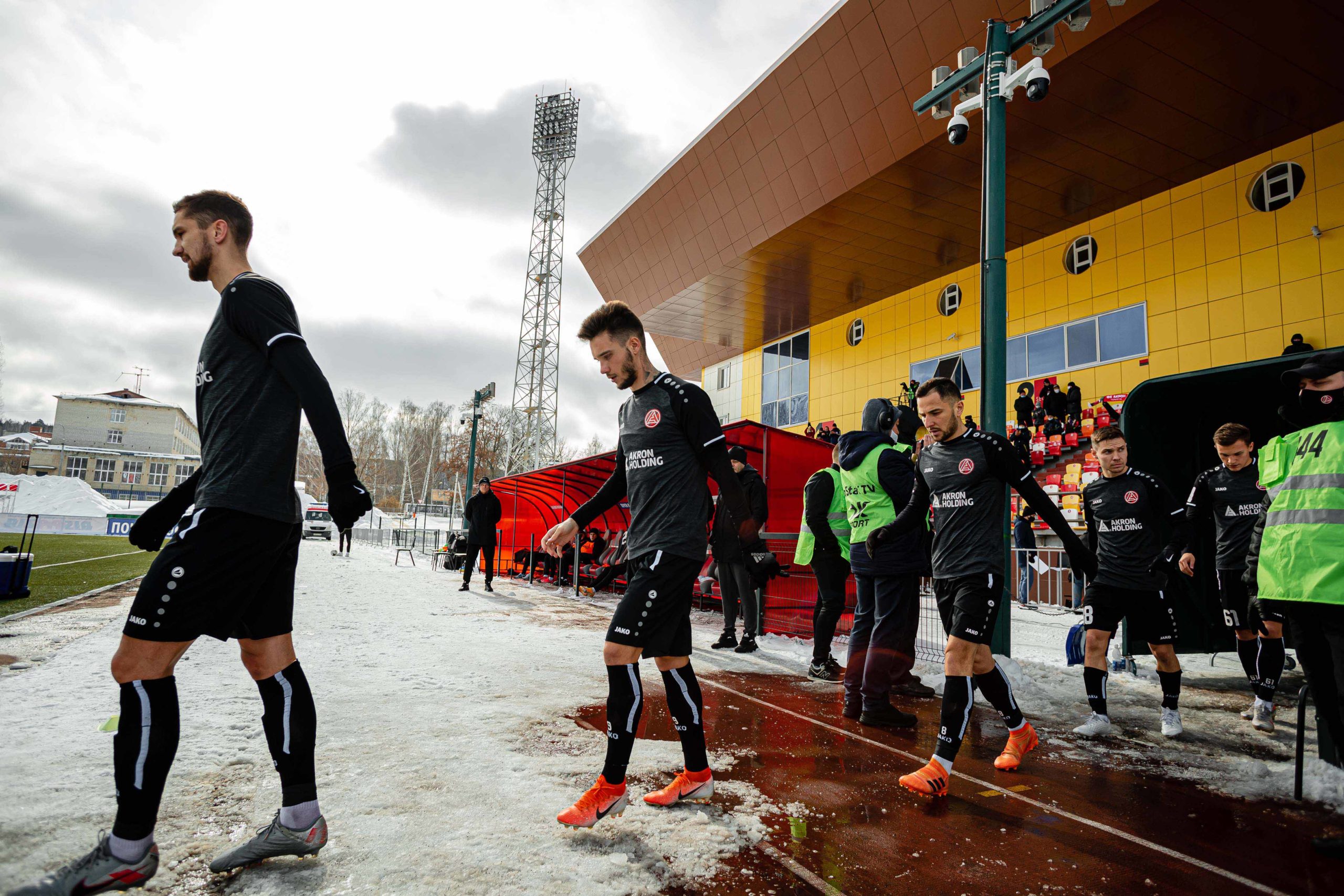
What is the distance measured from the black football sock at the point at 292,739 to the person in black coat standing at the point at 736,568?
483 centimetres

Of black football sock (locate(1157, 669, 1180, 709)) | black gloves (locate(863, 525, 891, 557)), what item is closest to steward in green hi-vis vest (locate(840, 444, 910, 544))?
black gloves (locate(863, 525, 891, 557))

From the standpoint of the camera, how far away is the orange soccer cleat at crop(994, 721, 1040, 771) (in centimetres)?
358

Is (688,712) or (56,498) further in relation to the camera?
(56,498)

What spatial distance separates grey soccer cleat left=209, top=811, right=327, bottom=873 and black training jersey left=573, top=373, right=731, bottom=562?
149 centimetres

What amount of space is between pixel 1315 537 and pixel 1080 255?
17293 millimetres

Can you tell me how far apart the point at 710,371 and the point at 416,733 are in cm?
3112

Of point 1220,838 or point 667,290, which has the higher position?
point 667,290

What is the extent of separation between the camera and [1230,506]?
549cm

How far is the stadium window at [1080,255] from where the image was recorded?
684 inches

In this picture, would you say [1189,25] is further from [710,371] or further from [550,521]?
[710,371]

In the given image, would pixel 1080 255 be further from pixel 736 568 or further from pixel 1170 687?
pixel 1170 687

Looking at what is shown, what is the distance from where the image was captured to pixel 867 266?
70.9ft

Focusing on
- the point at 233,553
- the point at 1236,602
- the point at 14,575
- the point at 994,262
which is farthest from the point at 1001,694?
the point at 14,575

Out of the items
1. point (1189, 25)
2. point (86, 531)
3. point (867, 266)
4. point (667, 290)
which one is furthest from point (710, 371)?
point (86, 531)
